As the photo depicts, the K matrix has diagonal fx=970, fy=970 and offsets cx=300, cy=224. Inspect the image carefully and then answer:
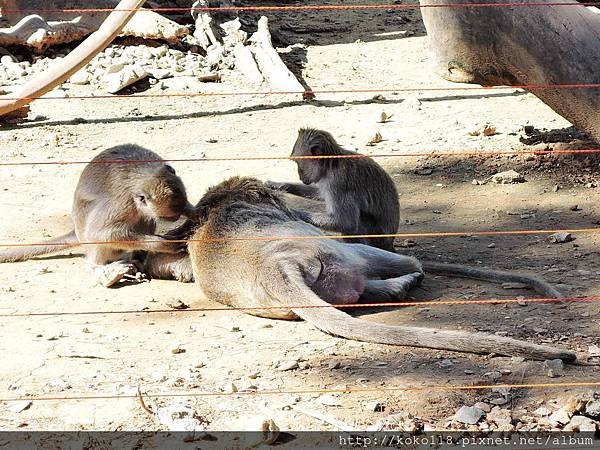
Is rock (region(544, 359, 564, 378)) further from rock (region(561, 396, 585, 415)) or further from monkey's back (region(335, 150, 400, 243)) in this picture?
monkey's back (region(335, 150, 400, 243))

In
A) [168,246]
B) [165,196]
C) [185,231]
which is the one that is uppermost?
[165,196]

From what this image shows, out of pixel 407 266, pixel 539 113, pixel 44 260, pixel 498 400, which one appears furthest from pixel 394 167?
pixel 498 400

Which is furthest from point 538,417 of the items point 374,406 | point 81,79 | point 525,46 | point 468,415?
point 81,79

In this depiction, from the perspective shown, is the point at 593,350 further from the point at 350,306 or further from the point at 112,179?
the point at 112,179

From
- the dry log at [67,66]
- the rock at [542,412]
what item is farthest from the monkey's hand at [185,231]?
the rock at [542,412]

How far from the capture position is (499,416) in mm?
4180

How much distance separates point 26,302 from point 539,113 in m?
5.45

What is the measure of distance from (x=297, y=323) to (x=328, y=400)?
3.43ft

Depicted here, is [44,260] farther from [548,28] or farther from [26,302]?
[548,28]

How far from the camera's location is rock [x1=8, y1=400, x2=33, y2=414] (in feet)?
14.6

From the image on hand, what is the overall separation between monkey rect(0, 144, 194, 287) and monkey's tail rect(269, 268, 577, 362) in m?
1.10

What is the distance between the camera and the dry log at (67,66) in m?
7.05

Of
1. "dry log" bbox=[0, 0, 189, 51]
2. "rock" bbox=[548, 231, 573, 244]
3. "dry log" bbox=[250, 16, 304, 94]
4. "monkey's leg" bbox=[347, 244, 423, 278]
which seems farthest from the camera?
"dry log" bbox=[0, 0, 189, 51]

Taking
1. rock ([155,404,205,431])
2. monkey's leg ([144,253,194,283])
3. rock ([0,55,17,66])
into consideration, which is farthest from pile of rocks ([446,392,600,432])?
rock ([0,55,17,66])
